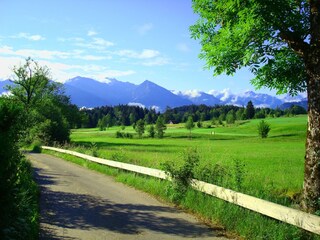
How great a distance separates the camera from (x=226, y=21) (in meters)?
9.04

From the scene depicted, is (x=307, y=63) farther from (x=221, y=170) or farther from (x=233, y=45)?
(x=221, y=170)

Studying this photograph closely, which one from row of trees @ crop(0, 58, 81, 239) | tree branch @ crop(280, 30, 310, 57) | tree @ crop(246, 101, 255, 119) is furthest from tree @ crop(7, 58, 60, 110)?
tree @ crop(246, 101, 255, 119)

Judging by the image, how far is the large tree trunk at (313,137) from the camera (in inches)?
315

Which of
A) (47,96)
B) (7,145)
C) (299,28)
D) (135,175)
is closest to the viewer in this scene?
(7,145)

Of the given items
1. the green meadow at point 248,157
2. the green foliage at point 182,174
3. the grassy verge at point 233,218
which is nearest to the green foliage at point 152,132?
the green meadow at point 248,157

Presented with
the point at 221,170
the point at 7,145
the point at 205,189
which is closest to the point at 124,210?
the point at 205,189

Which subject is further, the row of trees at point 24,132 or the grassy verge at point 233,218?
the grassy verge at point 233,218

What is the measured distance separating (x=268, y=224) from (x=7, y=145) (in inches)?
Result: 203

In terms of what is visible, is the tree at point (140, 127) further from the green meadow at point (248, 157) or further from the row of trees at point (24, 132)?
the green meadow at point (248, 157)

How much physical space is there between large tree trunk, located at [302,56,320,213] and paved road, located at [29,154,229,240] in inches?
93.9

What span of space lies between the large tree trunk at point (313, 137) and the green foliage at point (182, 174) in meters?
3.41

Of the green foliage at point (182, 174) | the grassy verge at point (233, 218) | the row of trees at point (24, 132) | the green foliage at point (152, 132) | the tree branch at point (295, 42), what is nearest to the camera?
the row of trees at point (24, 132)

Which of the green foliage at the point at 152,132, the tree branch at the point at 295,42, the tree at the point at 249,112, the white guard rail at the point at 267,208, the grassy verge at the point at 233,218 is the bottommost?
the green foliage at the point at 152,132

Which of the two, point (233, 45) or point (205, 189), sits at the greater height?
point (233, 45)
